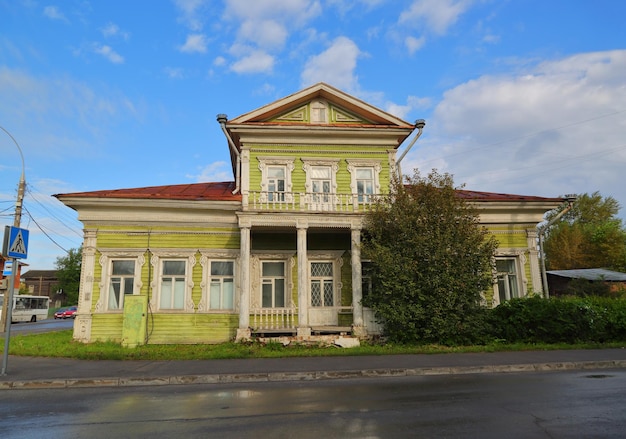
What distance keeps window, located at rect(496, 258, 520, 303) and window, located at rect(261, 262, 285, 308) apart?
31.0ft

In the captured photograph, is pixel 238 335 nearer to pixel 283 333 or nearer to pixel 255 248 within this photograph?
pixel 283 333

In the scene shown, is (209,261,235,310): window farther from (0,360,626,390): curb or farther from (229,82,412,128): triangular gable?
(0,360,626,390): curb

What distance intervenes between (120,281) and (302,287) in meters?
7.22

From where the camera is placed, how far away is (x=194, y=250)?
55.2 feet

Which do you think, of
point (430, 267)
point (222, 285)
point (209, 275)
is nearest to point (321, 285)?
point (222, 285)

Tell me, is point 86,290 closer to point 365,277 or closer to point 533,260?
point 365,277

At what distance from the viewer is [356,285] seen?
15609 mm

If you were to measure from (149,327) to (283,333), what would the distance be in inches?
206

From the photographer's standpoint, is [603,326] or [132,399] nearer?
[132,399]

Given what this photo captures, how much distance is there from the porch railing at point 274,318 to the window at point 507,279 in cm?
926

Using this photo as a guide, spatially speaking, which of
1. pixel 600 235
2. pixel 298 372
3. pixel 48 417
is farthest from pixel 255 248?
pixel 600 235

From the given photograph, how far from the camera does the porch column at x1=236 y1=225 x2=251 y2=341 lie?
48.9ft

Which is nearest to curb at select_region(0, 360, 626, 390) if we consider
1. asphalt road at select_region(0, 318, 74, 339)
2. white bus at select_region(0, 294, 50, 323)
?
asphalt road at select_region(0, 318, 74, 339)

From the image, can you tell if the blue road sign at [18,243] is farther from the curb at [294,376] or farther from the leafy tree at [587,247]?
the leafy tree at [587,247]
